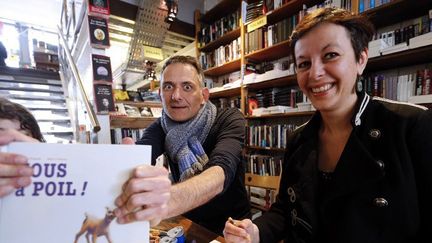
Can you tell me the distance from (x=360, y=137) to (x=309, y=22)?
436 millimetres

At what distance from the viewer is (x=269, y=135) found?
2533mm

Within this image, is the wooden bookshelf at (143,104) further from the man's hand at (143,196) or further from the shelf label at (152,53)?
the man's hand at (143,196)

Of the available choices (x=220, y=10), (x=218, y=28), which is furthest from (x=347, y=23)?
(x=220, y=10)

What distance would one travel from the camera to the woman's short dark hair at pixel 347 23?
78cm

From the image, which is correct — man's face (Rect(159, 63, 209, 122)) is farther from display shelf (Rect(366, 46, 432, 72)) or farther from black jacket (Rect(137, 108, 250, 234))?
display shelf (Rect(366, 46, 432, 72))

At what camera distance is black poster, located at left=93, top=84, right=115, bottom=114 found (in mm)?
2264

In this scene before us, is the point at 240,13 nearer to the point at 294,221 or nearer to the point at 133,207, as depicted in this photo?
the point at 294,221

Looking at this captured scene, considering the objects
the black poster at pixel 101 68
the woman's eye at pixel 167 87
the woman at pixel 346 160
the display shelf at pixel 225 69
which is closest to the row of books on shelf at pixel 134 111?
the black poster at pixel 101 68

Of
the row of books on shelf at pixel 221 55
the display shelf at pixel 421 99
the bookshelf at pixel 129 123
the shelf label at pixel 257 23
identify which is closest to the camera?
the display shelf at pixel 421 99

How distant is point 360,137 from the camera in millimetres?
751

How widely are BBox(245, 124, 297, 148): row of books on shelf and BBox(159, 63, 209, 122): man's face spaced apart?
1.33 m

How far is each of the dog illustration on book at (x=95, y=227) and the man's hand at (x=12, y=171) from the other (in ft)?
0.36

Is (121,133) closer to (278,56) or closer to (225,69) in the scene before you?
(225,69)

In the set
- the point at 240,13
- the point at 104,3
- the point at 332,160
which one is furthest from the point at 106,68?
the point at 332,160
